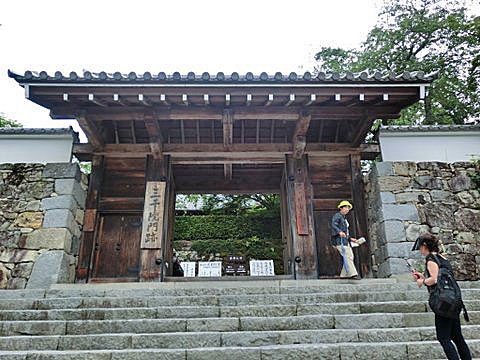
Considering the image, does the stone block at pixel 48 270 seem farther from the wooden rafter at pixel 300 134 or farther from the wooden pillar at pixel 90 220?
the wooden rafter at pixel 300 134

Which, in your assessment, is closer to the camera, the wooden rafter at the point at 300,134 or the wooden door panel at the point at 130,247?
the wooden rafter at the point at 300,134

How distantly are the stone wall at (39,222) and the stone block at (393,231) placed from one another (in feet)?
18.2

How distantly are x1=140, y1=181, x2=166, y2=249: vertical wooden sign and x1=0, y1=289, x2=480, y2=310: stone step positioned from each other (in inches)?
86.6

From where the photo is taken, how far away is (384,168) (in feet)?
23.6

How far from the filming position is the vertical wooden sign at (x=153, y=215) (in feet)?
23.1

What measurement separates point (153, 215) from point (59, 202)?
1.67 meters

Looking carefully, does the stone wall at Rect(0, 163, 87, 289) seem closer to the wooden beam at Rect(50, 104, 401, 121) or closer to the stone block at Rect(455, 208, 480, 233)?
the wooden beam at Rect(50, 104, 401, 121)

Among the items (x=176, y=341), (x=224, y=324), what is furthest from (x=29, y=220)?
(x=224, y=324)

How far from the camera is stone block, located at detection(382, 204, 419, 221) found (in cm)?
→ 681

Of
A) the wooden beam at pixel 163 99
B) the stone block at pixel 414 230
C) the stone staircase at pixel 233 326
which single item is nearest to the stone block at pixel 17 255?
the stone staircase at pixel 233 326

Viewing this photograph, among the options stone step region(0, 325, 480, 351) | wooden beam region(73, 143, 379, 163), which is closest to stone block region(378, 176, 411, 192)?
wooden beam region(73, 143, 379, 163)

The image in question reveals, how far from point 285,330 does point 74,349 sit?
210 cm

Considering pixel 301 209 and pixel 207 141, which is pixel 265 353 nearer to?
pixel 301 209

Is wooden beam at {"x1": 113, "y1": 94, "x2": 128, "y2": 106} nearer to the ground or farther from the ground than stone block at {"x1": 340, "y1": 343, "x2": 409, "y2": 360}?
farther from the ground
